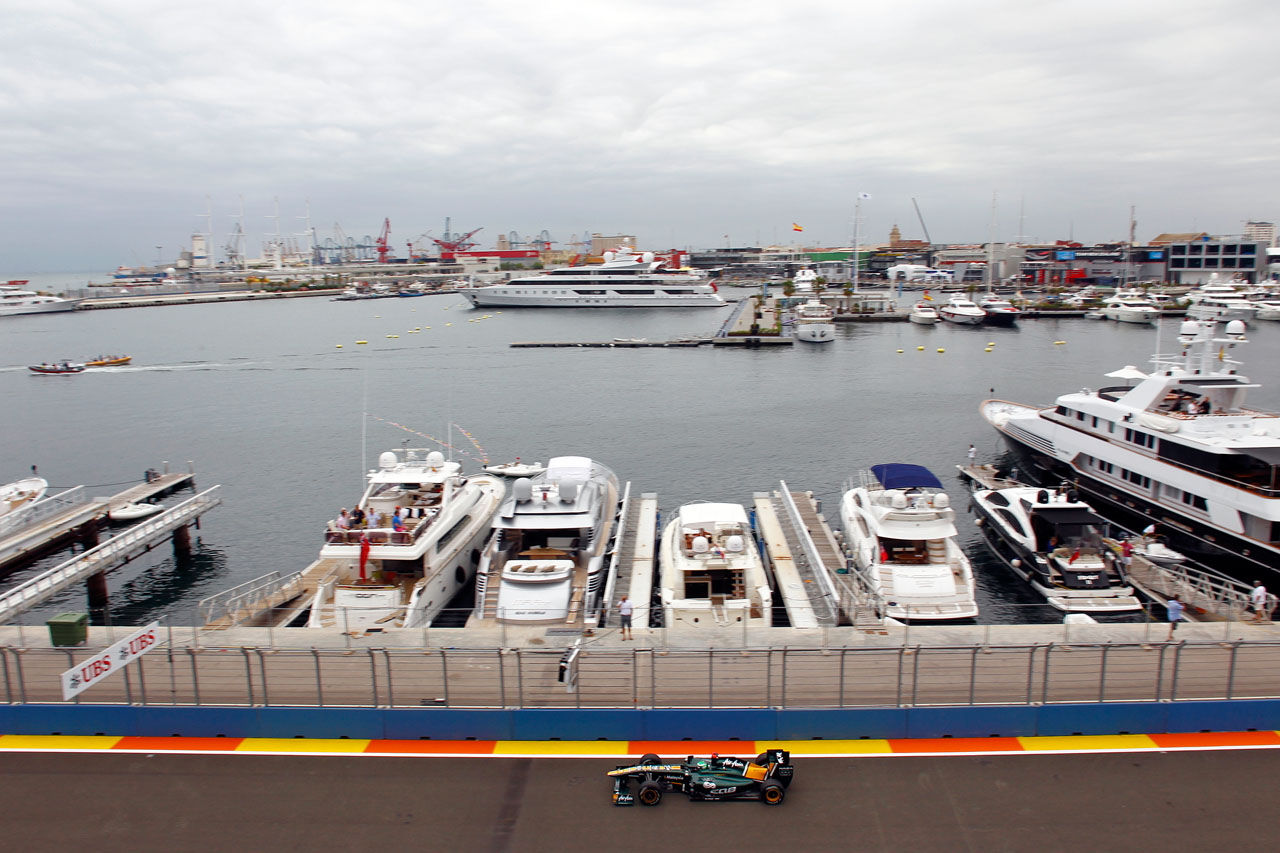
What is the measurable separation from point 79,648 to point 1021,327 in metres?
107

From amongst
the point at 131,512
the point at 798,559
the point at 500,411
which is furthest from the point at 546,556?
the point at 500,411

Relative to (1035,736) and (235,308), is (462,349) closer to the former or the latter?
(1035,736)

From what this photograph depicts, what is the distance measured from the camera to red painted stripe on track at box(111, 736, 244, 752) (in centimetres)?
1181

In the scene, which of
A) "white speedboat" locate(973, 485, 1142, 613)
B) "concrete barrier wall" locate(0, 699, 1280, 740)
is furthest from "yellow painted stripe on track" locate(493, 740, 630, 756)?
"white speedboat" locate(973, 485, 1142, 613)

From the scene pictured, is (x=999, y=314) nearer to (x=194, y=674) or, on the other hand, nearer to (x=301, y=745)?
(x=301, y=745)

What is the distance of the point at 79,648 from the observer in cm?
1290

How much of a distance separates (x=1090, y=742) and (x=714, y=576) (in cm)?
887

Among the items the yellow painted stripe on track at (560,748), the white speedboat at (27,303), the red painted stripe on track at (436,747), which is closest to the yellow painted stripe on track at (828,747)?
the yellow painted stripe on track at (560,748)

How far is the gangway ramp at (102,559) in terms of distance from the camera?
20344mm

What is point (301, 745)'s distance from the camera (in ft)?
38.9

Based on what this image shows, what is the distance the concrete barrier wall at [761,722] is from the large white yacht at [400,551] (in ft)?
17.6

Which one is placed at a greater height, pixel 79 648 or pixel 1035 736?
pixel 79 648

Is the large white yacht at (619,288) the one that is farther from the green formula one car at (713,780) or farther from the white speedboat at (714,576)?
the green formula one car at (713,780)

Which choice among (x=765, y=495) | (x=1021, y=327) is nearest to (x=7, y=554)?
(x=765, y=495)
